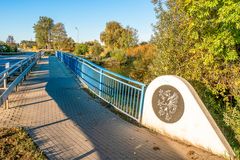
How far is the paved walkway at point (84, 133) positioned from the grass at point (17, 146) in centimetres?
17

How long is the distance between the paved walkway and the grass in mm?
174

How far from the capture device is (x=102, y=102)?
9133 mm

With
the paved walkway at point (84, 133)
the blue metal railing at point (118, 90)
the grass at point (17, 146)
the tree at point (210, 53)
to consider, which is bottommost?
the paved walkway at point (84, 133)

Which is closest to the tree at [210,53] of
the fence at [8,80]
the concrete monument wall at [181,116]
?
the concrete monument wall at [181,116]

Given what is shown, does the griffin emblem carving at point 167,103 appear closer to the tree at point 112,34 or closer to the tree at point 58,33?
the tree at point 112,34

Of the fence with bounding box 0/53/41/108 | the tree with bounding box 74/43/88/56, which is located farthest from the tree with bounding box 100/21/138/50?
the fence with bounding box 0/53/41/108

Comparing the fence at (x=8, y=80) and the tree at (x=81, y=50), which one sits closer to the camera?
the fence at (x=8, y=80)

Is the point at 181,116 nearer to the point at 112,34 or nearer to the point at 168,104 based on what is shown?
the point at 168,104

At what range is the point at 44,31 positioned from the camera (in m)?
78.7

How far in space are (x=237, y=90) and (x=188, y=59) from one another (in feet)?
7.05

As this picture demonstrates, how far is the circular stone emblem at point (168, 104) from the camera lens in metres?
5.68

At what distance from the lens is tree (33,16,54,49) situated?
78125 millimetres

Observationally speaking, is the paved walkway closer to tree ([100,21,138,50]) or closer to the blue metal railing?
the blue metal railing

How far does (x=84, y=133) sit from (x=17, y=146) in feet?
4.74
